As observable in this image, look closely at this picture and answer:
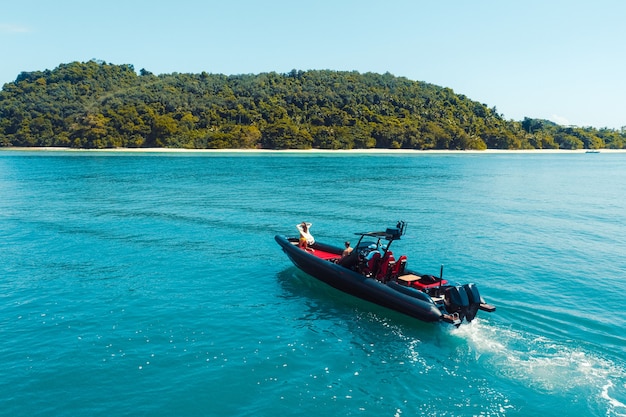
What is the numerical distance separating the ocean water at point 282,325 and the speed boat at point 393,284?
50 centimetres

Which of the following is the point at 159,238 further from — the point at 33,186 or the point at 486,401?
the point at 33,186

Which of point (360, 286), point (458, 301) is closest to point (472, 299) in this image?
point (458, 301)

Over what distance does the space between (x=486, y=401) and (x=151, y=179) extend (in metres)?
50.5

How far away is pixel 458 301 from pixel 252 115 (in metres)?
137

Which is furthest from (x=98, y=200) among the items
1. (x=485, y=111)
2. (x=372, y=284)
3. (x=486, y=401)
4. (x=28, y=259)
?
(x=485, y=111)

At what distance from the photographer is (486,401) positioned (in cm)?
989

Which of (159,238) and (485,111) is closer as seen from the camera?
(159,238)

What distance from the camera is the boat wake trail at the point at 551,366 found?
9992mm

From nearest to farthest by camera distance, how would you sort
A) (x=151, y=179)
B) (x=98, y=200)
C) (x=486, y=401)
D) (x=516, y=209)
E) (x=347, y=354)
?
(x=486, y=401) < (x=347, y=354) < (x=516, y=209) < (x=98, y=200) < (x=151, y=179)

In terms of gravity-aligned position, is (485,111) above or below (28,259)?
above

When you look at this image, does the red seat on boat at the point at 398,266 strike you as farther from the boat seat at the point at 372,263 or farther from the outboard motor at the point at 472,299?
the outboard motor at the point at 472,299

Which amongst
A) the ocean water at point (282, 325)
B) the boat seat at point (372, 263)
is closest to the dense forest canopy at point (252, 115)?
the ocean water at point (282, 325)

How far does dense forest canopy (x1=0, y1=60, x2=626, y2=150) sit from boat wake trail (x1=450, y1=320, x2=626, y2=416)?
119964 mm

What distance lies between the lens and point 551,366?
11094 millimetres
